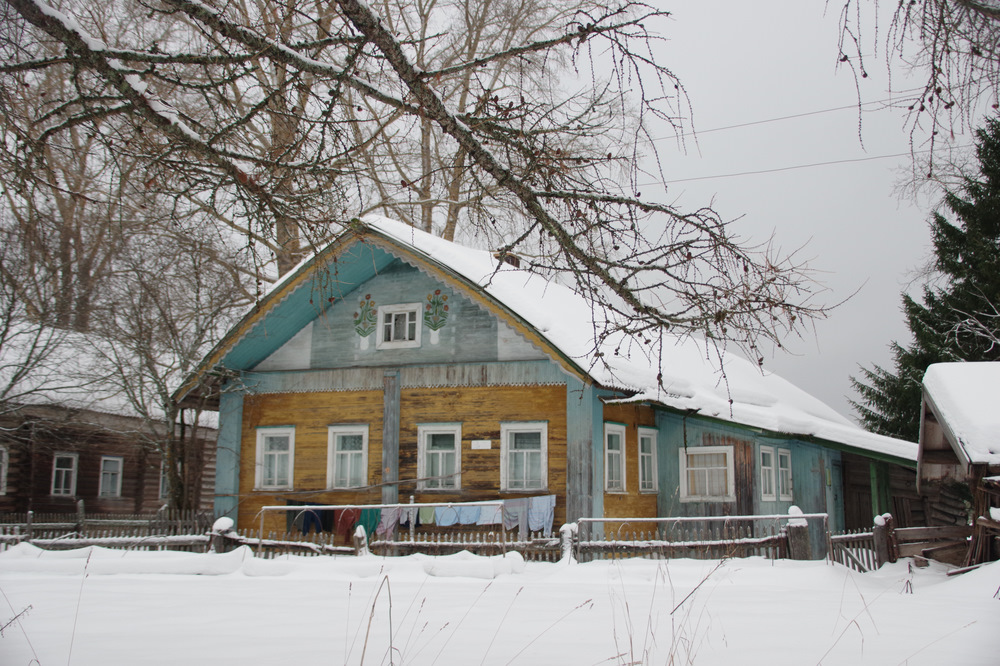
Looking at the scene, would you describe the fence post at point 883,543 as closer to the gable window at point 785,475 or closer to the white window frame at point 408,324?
the gable window at point 785,475

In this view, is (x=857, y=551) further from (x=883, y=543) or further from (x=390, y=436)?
(x=390, y=436)

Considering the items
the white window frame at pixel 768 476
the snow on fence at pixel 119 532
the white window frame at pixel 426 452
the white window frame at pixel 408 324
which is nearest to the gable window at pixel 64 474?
the snow on fence at pixel 119 532

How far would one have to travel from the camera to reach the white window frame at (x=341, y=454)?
56.7 feet

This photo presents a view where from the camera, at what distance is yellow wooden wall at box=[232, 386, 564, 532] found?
16.0 meters

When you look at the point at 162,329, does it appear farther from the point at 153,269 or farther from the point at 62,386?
the point at 62,386

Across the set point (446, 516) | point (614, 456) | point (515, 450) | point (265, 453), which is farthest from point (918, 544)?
point (265, 453)

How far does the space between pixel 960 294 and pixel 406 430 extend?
1506cm

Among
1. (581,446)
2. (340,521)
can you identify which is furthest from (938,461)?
(340,521)

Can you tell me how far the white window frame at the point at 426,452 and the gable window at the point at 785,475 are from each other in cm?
694

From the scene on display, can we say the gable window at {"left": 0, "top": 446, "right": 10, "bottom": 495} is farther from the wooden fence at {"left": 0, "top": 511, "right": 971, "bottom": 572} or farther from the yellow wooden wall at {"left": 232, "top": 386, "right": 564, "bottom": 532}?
the yellow wooden wall at {"left": 232, "top": 386, "right": 564, "bottom": 532}

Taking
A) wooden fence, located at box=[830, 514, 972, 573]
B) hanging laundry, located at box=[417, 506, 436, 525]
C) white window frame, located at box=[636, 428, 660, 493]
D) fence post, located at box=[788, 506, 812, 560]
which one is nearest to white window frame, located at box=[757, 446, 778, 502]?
white window frame, located at box=[636, 428, 660, 493]

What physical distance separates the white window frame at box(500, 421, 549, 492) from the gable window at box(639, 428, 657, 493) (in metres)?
2.64

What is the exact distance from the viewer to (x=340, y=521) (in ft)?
53.5

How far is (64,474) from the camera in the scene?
1052 inches
